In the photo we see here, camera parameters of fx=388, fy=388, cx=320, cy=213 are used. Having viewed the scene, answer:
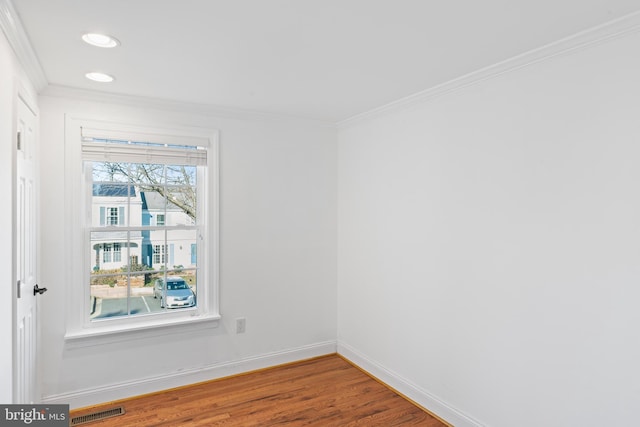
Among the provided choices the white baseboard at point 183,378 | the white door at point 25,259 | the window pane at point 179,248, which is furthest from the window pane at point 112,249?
the white baseboard at point 183,378

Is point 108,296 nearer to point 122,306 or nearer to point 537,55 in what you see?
point 122,306

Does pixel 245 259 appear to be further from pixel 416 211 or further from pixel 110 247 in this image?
pixel 416 211

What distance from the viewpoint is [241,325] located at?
350 centimetres

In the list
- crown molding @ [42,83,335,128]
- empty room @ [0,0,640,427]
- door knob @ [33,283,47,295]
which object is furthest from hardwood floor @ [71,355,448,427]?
crown molding @ [42,83,335,128]

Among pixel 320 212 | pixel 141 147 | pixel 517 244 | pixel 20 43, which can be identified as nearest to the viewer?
pixel 20 43

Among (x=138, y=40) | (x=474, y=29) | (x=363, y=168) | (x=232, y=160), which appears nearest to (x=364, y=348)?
(x=363, y=168)

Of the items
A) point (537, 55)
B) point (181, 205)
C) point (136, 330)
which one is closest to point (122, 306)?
point (136, 330)

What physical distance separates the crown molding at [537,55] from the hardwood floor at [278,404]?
2.33m

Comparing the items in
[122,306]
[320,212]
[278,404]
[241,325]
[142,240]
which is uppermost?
[320,212]

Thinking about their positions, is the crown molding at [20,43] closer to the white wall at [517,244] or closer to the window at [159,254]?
the window at [159,254]

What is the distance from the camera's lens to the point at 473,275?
2.56m

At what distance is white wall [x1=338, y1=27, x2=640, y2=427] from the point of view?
6.09 feet

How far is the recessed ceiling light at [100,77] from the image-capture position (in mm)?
2533

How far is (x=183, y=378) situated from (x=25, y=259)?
5.17ft
